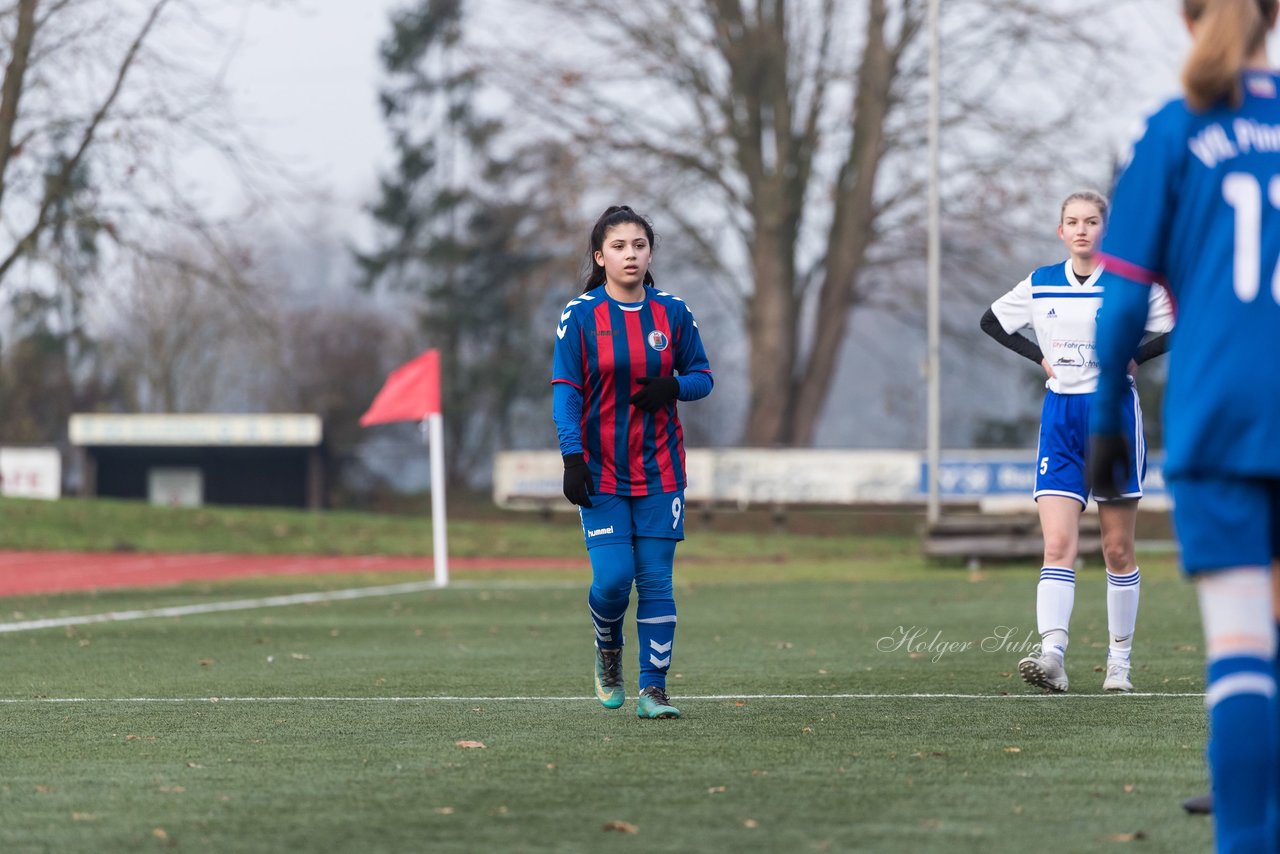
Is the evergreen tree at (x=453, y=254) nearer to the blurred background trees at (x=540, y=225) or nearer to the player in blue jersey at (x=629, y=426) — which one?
the blurred background trees at (x=540, y=225)

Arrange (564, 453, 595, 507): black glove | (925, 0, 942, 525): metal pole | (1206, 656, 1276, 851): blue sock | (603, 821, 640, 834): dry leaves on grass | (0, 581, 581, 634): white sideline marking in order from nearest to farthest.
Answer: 1. (1206, 656, 1276, 851): blue sock
2. (603, 821, 640, 834): dry leaves on grass
3. (564, 453, 595, 507): black glove
4. (0, 581, 581, 634): white sideline marking
5. (925, 0, 942, 525): metal pole

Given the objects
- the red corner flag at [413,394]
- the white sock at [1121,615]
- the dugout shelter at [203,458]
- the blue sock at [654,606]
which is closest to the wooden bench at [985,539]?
the red corner flag at [413,394]

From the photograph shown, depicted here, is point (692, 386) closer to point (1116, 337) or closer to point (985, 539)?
point (1116, 337)

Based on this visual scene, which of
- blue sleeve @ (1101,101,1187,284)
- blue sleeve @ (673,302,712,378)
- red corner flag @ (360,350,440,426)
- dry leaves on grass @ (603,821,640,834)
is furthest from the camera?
red corner flag @ (360,350,440,426)

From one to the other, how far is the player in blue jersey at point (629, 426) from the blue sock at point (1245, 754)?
3.65 m

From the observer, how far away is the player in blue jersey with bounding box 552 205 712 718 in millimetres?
6949

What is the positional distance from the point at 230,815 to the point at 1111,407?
2.69 meters

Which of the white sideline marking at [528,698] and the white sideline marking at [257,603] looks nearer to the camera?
the white sideline marking at [528,698]

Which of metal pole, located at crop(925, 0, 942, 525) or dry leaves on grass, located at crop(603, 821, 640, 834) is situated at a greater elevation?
metal pole, located at crop(925, 0, 942, 525)

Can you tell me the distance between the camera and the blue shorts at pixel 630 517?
274 inches

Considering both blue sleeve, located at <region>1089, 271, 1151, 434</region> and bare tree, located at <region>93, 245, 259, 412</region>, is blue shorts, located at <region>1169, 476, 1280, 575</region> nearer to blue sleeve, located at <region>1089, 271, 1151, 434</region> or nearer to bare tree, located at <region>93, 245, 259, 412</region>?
blue sleeve, located at <region>1089, 271, 1151, 434</region>

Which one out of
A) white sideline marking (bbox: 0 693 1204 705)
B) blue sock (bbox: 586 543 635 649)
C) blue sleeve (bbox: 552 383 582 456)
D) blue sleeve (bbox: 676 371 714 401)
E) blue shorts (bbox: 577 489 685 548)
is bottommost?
white sideline marking (bbox: 0 693 1204 705)

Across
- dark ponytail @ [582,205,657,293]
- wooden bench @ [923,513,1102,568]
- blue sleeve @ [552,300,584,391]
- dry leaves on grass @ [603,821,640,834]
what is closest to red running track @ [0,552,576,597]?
wooden bench @ [923,513,1102,568]

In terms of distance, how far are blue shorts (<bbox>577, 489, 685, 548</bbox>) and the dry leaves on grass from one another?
2.48 metres
